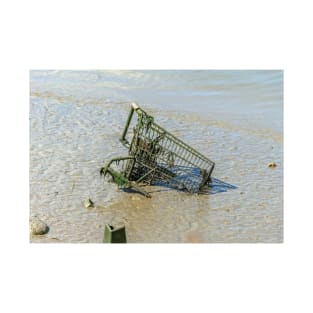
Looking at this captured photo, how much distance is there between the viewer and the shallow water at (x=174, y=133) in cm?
947

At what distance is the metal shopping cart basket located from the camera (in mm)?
9867

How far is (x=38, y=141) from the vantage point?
12469mm

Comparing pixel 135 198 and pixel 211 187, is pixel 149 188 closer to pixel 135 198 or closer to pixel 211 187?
pixel 135 198

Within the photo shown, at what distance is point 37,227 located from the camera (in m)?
8.85

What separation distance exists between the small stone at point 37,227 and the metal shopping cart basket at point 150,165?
1930 mm

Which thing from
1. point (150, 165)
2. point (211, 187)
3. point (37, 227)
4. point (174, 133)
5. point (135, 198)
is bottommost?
point (37, 227)

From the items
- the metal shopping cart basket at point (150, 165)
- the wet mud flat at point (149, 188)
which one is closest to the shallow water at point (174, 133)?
the wet mud flat at point (149, 188)

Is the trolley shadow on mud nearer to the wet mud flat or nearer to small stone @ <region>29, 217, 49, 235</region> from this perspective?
the wet mud flat

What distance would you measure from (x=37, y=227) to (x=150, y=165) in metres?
3.07

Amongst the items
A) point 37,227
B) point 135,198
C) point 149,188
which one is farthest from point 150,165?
point 37,227

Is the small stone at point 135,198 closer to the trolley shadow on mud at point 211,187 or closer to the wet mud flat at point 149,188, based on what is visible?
the wet mud flat at point 149,188

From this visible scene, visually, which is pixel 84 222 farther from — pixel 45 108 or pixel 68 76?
pixel 68 76

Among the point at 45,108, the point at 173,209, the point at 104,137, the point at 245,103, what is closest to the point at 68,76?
the point at 45,108

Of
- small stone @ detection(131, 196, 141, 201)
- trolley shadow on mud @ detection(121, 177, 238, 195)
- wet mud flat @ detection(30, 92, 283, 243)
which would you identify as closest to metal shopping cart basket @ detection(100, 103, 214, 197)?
trolley shadow on mud @ detection(121, 177, 238, 195)
